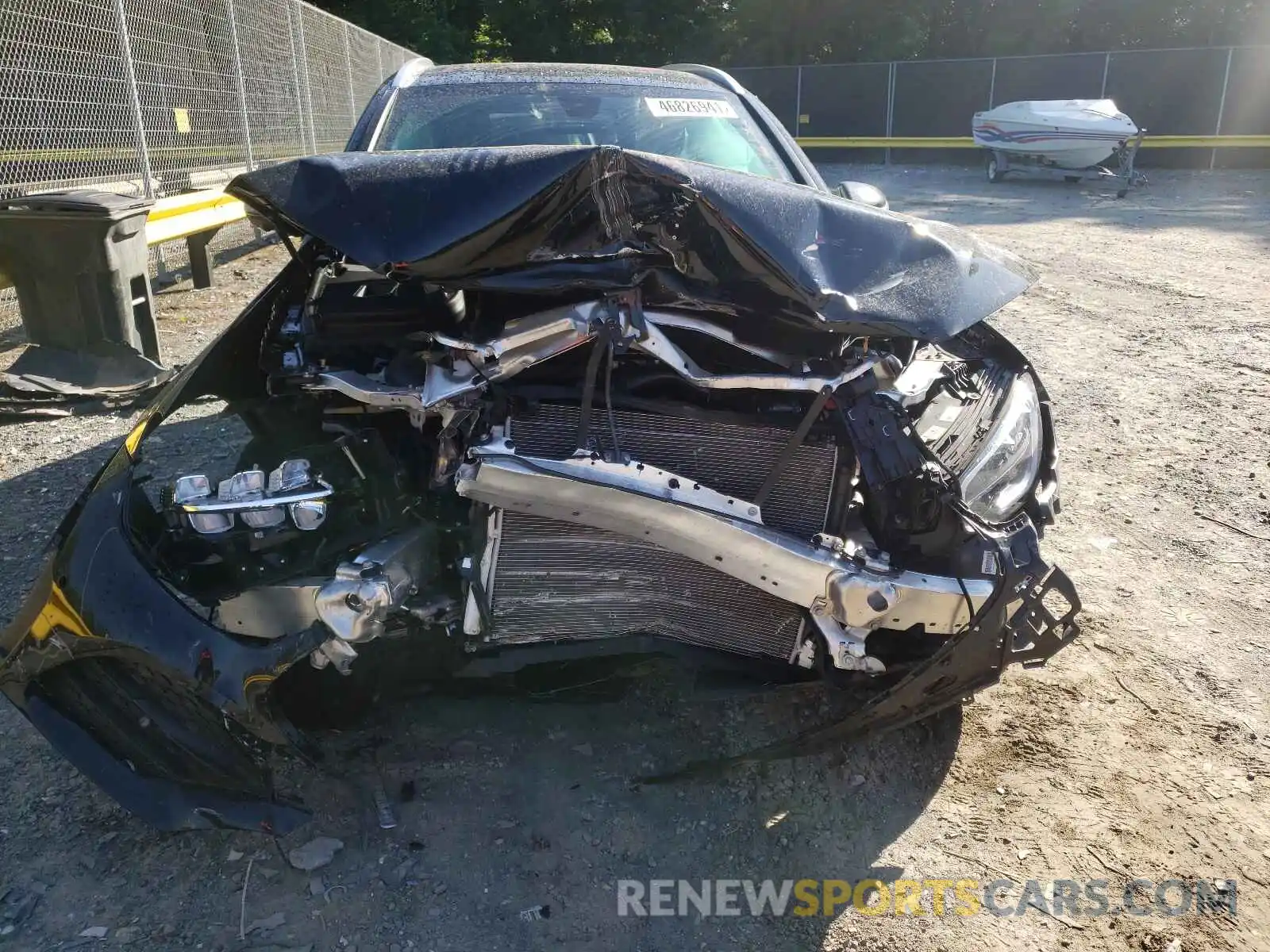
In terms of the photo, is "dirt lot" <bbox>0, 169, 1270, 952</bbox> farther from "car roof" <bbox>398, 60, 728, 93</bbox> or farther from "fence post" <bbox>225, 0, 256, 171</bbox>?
"fence post" <bbox>225, 0, 256, 171</bbox>

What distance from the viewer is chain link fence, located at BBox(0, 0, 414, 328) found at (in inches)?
237

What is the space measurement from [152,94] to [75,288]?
9.82ft

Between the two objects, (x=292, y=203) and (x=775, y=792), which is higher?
(x=292, y=203)

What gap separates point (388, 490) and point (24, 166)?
216 inches

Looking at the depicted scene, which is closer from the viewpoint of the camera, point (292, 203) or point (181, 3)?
point (292, 203)

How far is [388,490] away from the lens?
242 cm

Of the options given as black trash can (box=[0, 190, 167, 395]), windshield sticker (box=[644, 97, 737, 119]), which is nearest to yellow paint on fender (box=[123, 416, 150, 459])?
windshield sticker (box=[644, 97, 737, 119])

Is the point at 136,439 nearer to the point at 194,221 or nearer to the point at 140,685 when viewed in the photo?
the point at 140,685


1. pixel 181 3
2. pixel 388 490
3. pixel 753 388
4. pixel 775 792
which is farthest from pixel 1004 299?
pixel 181 3

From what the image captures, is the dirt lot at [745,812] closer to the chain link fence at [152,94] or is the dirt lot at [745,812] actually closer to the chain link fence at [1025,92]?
the chain link fence at [152,94]

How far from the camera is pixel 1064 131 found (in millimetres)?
15281

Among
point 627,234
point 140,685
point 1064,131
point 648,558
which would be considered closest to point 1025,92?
point 1064,131

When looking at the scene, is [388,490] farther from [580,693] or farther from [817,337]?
[817,337]

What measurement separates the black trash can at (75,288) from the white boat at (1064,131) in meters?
14.8
